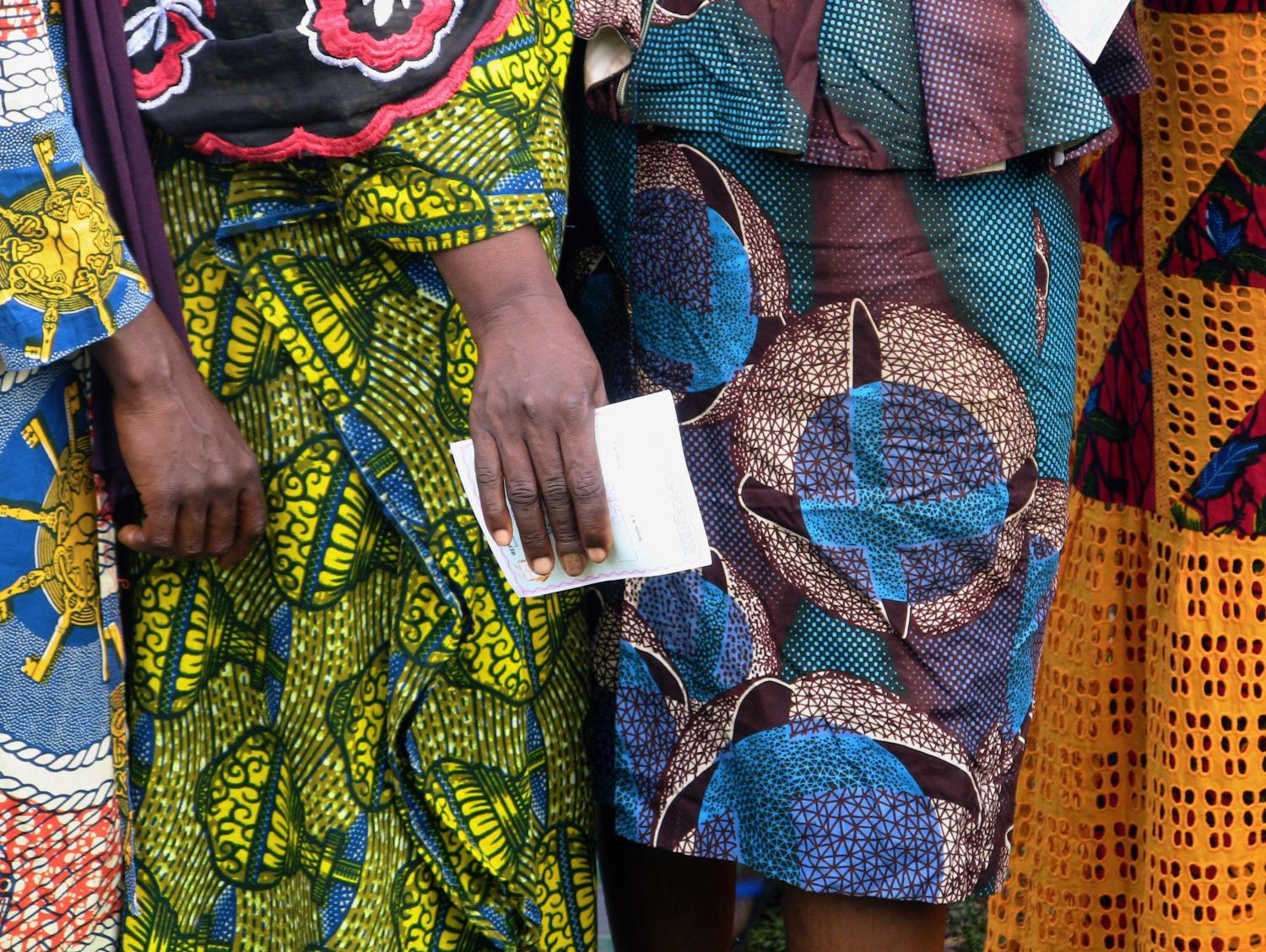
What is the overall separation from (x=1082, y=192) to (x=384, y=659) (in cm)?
113

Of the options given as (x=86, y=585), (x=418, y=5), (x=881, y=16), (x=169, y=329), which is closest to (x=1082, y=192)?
(x=881, y=16)

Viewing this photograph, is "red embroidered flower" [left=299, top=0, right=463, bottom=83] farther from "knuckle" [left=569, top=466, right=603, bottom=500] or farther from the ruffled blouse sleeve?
"knuckle" [left=569, top=466, right=603, bottom=500]

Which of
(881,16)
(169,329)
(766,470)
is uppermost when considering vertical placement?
(881,16)

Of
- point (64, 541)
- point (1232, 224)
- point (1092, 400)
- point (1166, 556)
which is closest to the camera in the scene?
point (64, 541)

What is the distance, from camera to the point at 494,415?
1.58 meters

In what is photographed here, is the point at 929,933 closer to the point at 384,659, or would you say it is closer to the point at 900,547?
the point at 900,547

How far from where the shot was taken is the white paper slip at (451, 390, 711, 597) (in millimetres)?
1583

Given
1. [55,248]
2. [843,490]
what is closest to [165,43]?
[55,248]

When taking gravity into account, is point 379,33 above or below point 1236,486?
above

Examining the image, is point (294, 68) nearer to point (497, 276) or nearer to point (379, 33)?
point (379, 33)

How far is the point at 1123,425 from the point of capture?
2.24 metres

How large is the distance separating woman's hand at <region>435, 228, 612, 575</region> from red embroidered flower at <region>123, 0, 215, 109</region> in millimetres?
303

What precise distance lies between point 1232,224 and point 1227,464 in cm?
30

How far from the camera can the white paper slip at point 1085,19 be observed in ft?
5.65
